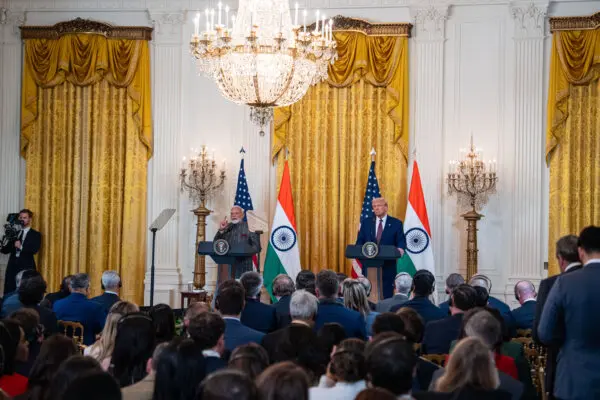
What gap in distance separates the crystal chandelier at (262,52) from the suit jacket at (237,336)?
3.79 meters

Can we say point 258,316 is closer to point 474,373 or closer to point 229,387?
point 474,373

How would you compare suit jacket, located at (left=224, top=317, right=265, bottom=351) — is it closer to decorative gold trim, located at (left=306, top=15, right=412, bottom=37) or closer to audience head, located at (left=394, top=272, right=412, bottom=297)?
audience head, located at (left=394, top=272, right=412, bottom=297)

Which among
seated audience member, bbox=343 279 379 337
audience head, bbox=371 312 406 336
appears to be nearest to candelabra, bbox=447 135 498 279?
seated audience member, bbox=343 279 379 337

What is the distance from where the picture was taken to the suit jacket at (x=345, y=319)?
21.9ft

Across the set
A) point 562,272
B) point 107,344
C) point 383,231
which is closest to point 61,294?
point 107,344

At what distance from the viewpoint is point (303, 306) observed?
6121 millimetres

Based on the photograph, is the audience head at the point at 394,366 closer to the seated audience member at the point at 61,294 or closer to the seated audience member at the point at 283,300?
the seated audience member at the point at 283,300

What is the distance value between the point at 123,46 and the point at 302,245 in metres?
3.88

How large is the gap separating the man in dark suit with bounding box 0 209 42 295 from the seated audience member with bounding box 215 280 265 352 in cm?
768

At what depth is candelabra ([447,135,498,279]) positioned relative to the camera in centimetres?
1241

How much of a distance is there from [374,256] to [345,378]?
644 centimetres

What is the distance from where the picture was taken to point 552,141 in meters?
12.7

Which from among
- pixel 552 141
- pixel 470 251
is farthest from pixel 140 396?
pixel 552 141

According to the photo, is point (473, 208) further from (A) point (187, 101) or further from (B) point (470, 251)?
(A) point (187, 101)
